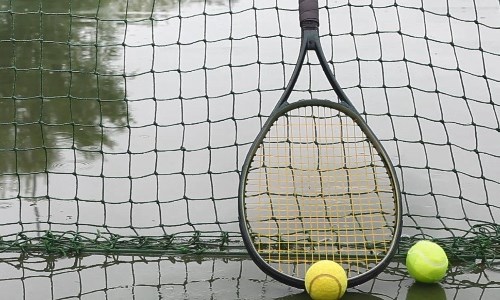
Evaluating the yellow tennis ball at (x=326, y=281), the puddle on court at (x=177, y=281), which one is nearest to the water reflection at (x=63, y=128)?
the puddle on court at (x=177, y=281)

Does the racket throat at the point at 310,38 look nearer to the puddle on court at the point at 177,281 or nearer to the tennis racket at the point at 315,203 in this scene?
the tennis racket at the point at 315,203

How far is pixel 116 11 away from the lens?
28.2 ft

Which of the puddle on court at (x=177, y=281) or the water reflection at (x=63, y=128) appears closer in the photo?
the puddle on court at (x=177, y=281)

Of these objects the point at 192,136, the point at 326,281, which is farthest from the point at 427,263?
the point at 192,136

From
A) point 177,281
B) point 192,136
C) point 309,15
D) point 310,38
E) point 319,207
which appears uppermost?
point 309,15

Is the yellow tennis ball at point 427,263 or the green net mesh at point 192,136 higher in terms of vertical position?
the green net mesh at point 192,136

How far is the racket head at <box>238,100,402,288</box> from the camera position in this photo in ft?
10.6

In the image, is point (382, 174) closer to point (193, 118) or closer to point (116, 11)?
point (193, 118)

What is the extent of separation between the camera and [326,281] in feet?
9.68

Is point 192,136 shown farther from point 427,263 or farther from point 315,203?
point 427,263

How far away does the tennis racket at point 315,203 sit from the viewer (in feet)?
10.6

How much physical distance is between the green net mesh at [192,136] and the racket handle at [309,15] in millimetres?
826

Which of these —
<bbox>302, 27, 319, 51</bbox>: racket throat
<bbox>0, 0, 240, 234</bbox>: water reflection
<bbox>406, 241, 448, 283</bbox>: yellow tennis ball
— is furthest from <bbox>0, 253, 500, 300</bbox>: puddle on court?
<bbox>302, 27, 319, 51</bbox>: racket throat

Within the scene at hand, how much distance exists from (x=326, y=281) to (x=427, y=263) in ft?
1.50
